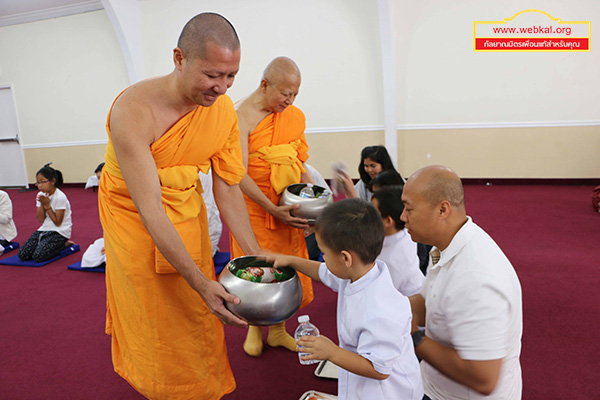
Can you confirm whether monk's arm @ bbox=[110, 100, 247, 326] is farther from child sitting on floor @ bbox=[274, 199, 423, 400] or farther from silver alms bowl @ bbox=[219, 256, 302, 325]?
child sitting on floor @ bbox=[274, 199, 423, 400]

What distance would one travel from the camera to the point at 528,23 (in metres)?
6.79

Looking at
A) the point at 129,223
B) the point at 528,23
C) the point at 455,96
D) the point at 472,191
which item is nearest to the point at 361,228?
the point at 129,223

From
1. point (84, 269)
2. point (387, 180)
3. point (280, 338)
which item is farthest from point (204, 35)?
point (84, 269)

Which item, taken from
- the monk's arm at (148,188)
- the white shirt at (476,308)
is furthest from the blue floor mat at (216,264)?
the white shirt at (476,308)

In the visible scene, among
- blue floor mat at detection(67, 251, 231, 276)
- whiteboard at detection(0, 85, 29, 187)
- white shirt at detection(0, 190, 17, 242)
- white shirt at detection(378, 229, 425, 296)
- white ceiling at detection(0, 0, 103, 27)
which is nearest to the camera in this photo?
white shirt at detection(378, 229, 425, 296)

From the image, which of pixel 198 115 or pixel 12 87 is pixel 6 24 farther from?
pixel 198 115

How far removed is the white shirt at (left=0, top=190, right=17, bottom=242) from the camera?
479 cm

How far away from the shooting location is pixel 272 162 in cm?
242

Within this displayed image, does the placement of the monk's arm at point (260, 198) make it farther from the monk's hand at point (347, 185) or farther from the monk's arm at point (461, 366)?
the monk's arm at point (461, 366)

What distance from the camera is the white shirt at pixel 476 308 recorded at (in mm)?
1242

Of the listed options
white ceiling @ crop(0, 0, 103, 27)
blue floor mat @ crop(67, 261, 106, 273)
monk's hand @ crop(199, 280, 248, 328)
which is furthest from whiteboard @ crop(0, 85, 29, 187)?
monk's hand @ crop(199, 280, 248, 328)

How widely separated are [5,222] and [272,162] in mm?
3898

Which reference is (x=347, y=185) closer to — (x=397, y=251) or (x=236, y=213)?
(x=397, y=251)

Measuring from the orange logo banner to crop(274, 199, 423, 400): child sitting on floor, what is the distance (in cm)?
660
